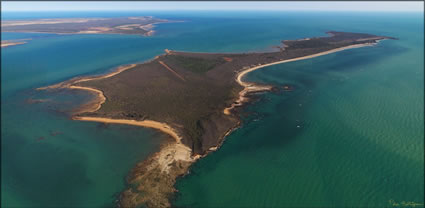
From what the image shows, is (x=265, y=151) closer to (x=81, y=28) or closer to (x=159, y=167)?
(x=159, y=167)

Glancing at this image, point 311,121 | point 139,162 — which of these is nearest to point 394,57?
point 311,121

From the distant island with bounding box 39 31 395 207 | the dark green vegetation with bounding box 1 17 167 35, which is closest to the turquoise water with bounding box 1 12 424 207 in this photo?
the distant island with bounding box 39 31 395 207

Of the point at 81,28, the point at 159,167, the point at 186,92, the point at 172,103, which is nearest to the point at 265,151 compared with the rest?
the point at 159,167

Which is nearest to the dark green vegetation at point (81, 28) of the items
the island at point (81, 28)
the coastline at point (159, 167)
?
the island at point (81, 28)

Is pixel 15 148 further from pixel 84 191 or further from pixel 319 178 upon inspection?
pixel 319 178

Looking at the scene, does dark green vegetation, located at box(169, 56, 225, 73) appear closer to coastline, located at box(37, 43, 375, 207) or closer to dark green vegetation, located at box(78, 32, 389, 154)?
dark green vegetation, located at box(78, 32, 389, 154)

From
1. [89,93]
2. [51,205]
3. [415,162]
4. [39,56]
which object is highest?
[39,56]

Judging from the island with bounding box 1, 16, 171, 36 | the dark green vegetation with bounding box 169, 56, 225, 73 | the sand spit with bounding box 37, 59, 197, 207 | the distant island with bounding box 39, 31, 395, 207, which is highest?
the island with bounding box 1, 16, 171, 36
